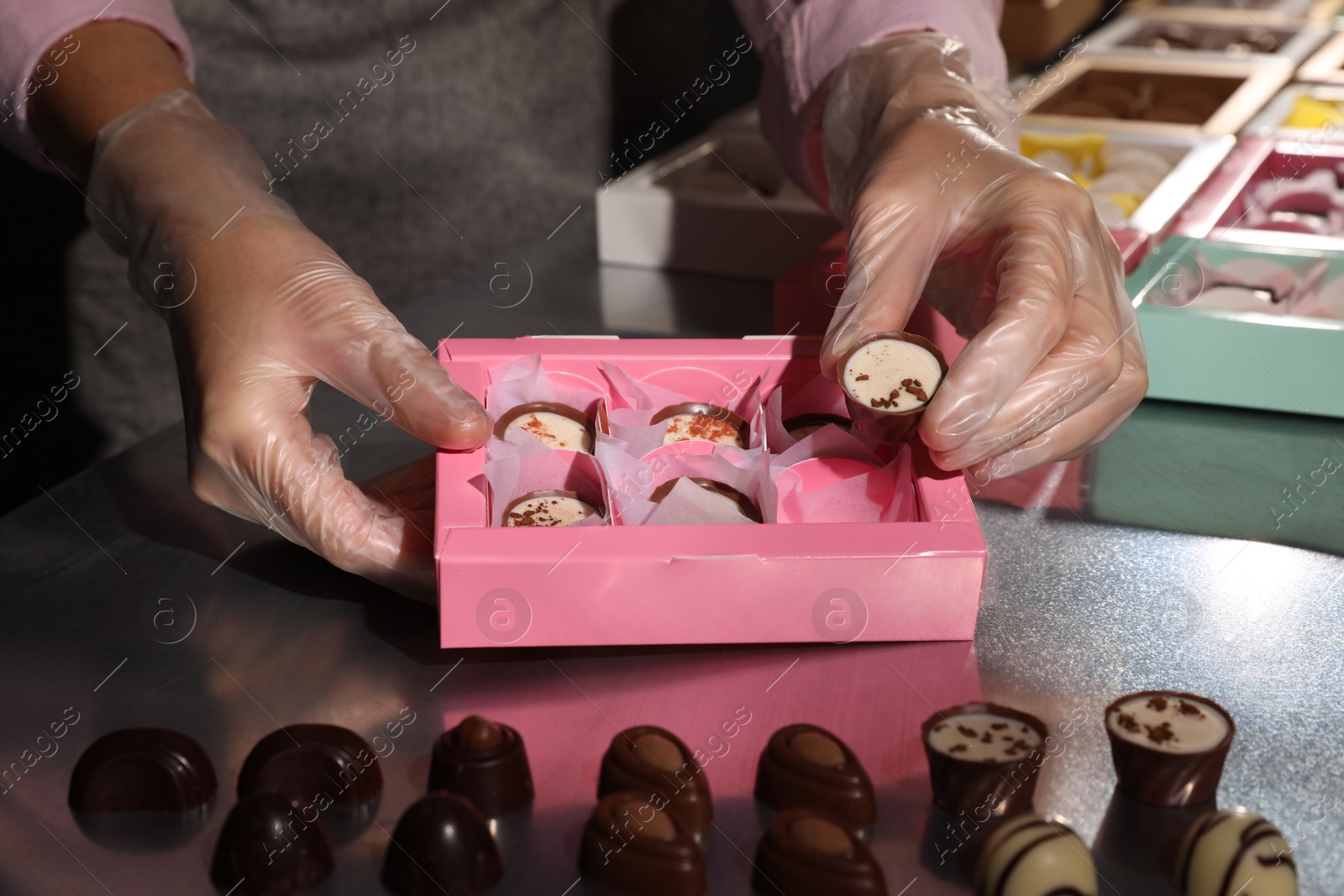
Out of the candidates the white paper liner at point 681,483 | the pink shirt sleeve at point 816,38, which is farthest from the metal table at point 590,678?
the pink shirt sleeve at point 816,38

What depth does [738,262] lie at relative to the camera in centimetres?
205

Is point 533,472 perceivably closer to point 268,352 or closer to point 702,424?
point 702,424

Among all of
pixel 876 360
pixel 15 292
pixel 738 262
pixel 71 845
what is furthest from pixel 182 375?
pixel 738 262

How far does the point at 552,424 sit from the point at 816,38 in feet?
2.83

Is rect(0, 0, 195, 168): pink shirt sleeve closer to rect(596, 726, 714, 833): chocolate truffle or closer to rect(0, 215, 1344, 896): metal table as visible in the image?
rect(0, 215, 1344, 896): metal table

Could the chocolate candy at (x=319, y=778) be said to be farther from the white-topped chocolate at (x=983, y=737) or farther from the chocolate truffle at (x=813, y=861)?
the white-topped chocolate at (x=983, y=737)

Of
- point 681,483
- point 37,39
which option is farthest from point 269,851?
point 37,39

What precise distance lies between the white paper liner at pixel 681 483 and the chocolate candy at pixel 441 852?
367mm

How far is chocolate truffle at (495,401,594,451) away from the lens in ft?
4.18

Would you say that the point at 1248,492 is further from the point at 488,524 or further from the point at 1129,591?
the point at 488,524

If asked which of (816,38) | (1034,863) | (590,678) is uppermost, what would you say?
(816,38)

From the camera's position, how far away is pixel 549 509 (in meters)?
1.17

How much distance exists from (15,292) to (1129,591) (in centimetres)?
182

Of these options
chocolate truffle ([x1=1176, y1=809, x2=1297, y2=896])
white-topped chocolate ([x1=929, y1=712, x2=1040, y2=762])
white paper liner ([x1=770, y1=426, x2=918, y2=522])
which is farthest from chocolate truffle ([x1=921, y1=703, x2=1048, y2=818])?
white paper liner ([x1=770, y1=426, x2=918, y2=522])
